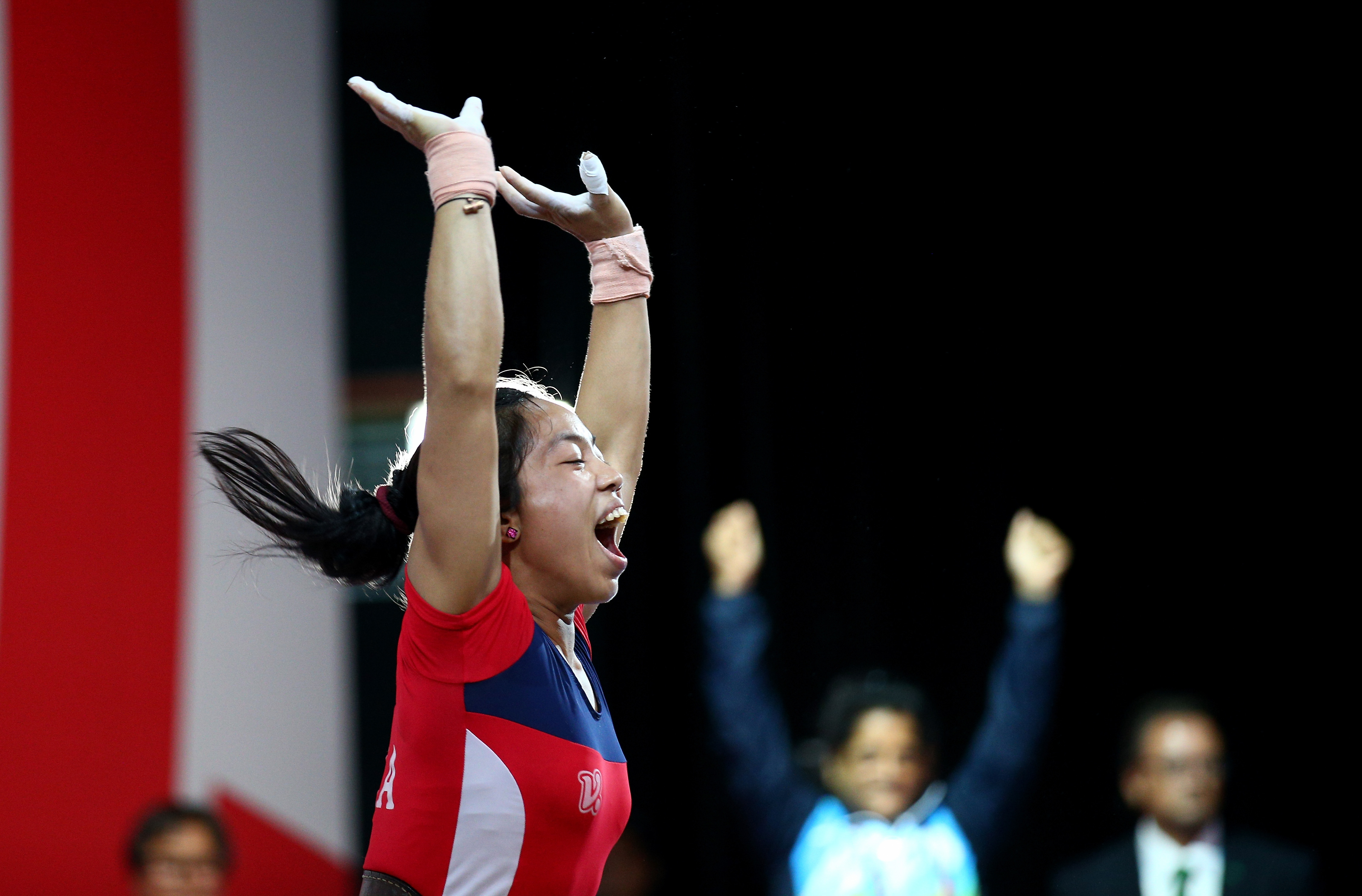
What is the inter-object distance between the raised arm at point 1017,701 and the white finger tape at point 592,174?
160 cm

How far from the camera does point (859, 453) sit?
10.8ft

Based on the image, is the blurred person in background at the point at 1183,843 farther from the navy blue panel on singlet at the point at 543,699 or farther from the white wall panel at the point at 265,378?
the white wall panel at the point at 265,378

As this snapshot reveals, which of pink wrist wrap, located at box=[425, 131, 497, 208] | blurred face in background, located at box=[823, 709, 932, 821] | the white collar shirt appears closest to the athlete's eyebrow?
pink wrist wrap, located at box=[425, 131, 497, 208]

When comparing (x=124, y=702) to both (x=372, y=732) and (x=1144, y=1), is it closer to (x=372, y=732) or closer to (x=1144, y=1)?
(x=372, y=732)

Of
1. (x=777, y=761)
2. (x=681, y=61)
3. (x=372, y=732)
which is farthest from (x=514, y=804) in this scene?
(x=372, y=732)

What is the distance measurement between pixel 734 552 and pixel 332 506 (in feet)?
5.04

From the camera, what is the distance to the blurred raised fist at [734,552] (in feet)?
9.66

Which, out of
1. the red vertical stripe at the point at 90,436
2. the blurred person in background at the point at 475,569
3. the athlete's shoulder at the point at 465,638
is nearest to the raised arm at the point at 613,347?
the blurred person in background at the point at 475,569

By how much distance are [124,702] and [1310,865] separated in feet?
8.72

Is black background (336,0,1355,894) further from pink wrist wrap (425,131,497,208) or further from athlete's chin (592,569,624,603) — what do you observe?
pink wrist wrap (425,131,497,208)

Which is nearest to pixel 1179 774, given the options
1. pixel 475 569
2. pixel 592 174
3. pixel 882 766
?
pixel 882 766

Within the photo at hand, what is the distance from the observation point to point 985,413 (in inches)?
128

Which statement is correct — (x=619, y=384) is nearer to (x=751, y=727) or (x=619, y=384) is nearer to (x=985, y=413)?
(x=751, y=727)

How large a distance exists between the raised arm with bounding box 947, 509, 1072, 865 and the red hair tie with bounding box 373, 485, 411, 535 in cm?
167
